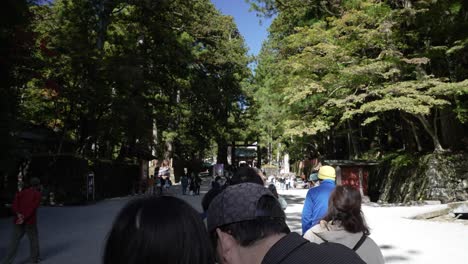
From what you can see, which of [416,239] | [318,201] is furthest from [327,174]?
[416,239]

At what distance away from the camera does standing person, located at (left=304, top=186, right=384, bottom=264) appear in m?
3.00

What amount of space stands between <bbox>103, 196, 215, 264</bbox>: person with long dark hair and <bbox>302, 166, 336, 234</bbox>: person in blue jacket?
302 centimetres

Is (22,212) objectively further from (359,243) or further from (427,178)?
(427,178)

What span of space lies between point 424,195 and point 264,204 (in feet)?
68.1

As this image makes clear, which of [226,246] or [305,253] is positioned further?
[226,246]

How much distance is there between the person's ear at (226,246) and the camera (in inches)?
65.8

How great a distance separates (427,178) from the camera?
66.5 ft

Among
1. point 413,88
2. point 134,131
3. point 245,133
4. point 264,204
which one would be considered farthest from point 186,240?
point 245,133

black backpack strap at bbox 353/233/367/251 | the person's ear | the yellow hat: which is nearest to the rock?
the yellow hat

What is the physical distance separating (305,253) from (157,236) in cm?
46

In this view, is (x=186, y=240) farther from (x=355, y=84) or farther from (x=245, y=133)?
(x=245, y=133)

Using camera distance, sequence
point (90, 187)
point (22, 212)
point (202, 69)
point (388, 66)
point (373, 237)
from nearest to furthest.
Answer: point (22, 212), point (373, 237), point (388, 66), point (90, 187), point (202, 69)

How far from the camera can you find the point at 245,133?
5253 centimetres

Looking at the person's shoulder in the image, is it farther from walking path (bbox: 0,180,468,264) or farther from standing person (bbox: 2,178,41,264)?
standing person (bbox: 2,178,41,264)
